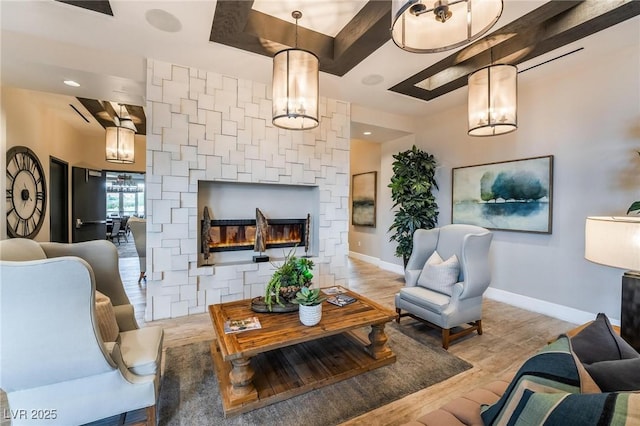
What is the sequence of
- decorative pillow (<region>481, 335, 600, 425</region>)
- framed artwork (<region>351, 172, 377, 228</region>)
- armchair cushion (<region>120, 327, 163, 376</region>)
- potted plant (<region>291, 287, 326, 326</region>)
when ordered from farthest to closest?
framed artwork (<region>351, 172, 377, 228</region>), potted plant (<region>291, 287, 326, 326</region>), armchair cushion (<region>120, 327, 163, 376</region>), decorative pillow (<region>481, 335, 600, 425</region>)

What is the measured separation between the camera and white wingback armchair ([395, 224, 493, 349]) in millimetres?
2525

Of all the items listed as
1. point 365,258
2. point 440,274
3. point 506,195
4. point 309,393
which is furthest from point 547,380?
point 365,258

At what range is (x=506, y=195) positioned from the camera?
3.73 metres

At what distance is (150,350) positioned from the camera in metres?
1.65

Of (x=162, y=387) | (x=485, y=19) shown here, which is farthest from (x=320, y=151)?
(x=162, y=387)

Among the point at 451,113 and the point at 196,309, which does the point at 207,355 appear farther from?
the point at 451,113

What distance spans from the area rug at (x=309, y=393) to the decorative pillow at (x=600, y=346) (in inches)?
48.2

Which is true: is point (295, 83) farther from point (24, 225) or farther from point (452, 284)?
point (24, 225)

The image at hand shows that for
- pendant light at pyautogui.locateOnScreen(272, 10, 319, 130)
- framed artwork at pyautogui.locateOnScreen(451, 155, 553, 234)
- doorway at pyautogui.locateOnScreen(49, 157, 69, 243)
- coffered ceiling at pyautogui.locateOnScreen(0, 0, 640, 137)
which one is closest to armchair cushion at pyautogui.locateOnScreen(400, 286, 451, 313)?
framed artwork at pyautogui.locateOnScreen(451, 155, 553, 234)

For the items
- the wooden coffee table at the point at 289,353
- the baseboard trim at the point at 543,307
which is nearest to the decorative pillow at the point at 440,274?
the wooden coffee table at the point at 289,353

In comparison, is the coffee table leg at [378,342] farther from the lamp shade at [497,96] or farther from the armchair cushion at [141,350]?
the lamp shade at [497,96]

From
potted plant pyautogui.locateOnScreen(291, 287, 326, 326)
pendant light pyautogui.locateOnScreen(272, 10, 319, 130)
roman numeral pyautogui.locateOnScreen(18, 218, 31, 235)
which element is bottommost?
potted plant pyautogui.locateOnScreen(291, 287, 326, 326)

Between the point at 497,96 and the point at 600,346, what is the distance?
2341 millimetres

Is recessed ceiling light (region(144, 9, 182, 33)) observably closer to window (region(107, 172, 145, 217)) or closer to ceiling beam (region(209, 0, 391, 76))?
ceiling beam (region(209, 0, 391, 76))
